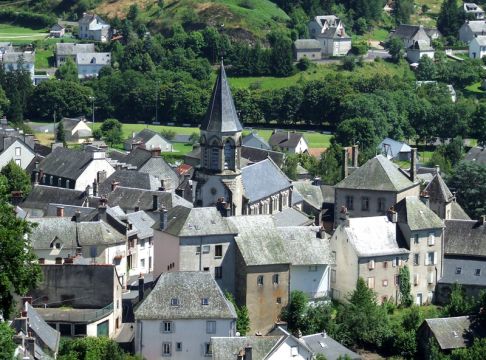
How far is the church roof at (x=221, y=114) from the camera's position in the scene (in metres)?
83.6

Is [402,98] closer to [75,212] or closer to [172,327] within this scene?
[75,212]

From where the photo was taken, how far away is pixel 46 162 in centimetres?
11300

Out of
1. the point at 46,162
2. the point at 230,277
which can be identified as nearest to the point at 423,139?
the point at 46,162

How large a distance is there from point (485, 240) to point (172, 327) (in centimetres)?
2326

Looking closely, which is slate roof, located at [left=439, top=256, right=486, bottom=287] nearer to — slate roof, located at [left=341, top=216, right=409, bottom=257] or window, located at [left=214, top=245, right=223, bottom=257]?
slate roof, located at [left=341, top=216, right=409, bottom=257]

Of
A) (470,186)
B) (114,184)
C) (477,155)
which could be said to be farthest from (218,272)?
(477,155)

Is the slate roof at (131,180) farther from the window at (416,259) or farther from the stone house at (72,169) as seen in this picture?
the window at (416,259)

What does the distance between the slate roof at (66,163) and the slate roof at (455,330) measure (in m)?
40.4

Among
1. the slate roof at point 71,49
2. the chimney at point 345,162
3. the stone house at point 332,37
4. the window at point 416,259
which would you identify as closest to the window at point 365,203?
the chimney at point 345,162

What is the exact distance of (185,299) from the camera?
69625 mm

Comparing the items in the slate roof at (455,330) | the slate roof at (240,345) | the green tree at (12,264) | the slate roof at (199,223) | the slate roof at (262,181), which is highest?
the green tree at (12,264)

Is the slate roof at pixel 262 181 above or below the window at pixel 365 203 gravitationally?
above

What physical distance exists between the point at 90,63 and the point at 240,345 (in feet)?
386

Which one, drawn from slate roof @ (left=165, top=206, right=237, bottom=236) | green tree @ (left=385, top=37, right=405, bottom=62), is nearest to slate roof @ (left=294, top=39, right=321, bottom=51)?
green tree @ (left=385, top=37, right=405, bottom=62)
